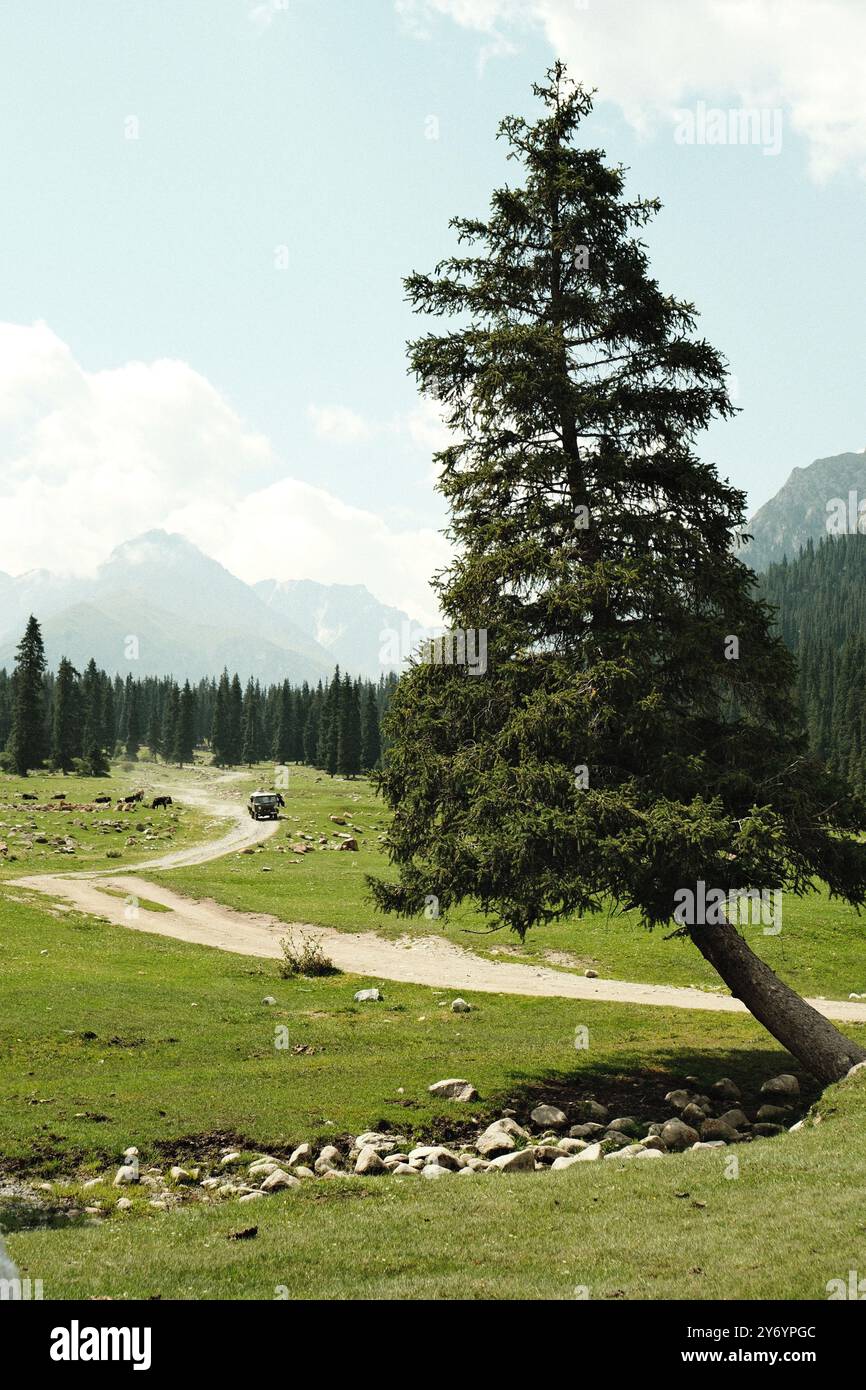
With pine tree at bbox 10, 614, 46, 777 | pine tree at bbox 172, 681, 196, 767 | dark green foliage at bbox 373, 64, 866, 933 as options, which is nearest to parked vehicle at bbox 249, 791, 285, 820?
pine tree at bbox 10, 614, 46, 777

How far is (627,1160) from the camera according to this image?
472 inches

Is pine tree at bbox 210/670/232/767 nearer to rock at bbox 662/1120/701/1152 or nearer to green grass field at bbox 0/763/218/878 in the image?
green grass field at bbox 0/763/218/878

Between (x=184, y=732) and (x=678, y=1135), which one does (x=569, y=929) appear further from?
(x=184, y=732)

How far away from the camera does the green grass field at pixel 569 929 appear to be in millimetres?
28406

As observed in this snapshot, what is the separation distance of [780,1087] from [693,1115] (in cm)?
230

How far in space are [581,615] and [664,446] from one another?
4.54m

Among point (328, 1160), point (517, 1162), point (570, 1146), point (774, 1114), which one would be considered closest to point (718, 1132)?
point (774, 1114)

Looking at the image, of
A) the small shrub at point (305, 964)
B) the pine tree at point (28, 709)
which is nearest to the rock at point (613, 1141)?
the small shrub at point (305, 964)

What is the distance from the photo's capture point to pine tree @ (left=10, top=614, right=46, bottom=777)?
97562 mm

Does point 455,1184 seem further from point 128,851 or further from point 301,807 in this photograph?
point 301,807

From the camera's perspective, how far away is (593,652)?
15633 millimetres
